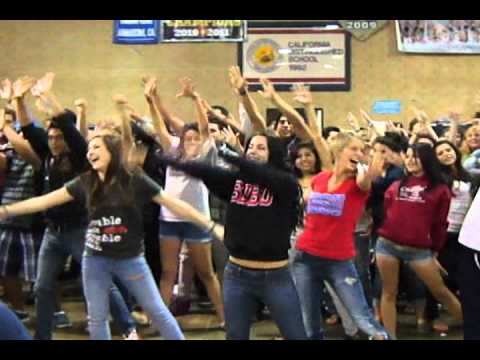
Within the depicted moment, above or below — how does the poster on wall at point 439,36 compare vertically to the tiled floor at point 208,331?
above

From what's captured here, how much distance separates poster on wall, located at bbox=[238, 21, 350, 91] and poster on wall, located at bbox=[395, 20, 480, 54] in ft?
3.04

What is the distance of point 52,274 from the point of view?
506 centimetres

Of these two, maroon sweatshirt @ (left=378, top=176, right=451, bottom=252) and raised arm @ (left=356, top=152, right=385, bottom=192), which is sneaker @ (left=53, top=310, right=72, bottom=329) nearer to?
maroon sweatshirt @ (left=378, top=176, right=451, bottom=252)

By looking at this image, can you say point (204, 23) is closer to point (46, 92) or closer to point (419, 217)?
point (46, 92)

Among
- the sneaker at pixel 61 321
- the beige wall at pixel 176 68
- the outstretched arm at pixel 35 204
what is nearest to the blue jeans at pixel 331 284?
the outstretched arm at pixel 35 204

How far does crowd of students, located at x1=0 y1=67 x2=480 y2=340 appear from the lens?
405 cm

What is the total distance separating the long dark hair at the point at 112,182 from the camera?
4.52m

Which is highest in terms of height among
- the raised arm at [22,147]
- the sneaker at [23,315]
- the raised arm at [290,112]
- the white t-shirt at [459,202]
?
the raised arm at [290,112]

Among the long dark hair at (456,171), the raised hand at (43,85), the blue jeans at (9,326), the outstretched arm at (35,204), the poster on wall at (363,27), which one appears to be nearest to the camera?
the blue jeans at (9,326)

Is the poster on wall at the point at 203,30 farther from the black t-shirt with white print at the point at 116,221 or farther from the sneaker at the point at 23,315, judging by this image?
the black t-shirt with white print at the point at 116,221

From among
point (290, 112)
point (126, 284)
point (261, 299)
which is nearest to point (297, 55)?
point (290, 112)

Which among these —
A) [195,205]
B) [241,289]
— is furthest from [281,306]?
[195,205]

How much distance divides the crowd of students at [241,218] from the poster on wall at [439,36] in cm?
516
